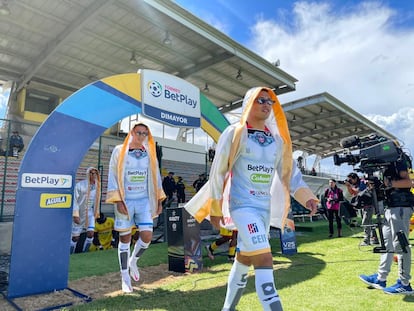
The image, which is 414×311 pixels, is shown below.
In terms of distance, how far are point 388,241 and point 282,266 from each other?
7.40ft

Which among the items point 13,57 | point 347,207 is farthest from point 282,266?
point 13,57

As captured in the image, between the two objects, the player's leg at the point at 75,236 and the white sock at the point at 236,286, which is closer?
the white sock at the point at 236,286

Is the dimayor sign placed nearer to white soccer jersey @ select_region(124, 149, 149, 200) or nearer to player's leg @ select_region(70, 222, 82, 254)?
white soccer jersey @ select_region(124, 149, 149, 200)

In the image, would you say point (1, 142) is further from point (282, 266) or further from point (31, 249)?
point (282, 266)

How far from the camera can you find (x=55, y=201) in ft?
15.1

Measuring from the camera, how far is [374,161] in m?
4.23

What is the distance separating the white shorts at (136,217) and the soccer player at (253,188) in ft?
6.01

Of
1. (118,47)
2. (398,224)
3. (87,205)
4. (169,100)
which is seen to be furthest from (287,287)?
(118,47)

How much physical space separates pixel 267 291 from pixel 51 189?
332cm

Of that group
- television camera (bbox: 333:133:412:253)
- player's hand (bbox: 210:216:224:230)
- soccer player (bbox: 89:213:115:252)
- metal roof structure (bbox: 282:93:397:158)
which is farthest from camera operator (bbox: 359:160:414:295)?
metal roof structure (bbox: 282:93:397:158)

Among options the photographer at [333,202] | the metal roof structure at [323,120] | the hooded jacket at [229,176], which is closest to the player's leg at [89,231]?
the hooded jacket at [229,176]

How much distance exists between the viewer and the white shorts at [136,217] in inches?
191

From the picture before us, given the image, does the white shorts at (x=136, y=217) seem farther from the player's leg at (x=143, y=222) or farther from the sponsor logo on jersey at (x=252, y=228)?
the sponsor logo on jersey at (x=252, y=228)

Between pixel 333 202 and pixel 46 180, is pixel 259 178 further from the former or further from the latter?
pixel 333 202
